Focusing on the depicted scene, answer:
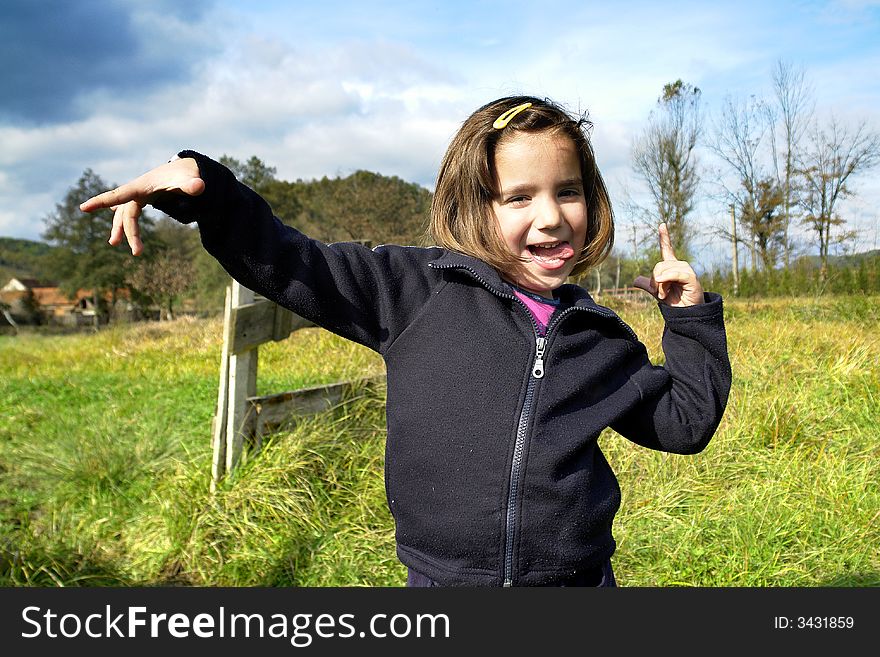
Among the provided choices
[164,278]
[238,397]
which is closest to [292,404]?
[238,397]

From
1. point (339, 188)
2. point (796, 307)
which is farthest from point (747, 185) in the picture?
point (339, 188)

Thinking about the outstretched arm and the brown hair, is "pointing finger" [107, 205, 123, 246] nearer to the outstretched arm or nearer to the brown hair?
the brown hair

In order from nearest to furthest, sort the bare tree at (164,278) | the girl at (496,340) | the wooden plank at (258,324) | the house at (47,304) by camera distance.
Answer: the girl at (496,340) → the wooden plank at (258,324) → the bare tree at (164,278) → the house at (47,304)

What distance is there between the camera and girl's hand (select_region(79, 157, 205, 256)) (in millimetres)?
1245

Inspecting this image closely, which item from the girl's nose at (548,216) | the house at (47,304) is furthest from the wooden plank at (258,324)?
the house at (47,304)

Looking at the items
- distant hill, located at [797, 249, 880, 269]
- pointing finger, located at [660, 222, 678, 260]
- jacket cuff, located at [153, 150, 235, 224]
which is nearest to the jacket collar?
pointing finger, located at [660, 222, 678, 260]

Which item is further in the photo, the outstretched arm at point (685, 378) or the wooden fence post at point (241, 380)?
the wooden fence post at point (241, 380)

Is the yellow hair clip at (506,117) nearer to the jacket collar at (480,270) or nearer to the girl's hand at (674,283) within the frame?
the jacket collar at (480,270)

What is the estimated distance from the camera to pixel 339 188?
20.1 metres

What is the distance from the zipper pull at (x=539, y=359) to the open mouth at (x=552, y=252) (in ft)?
0.57

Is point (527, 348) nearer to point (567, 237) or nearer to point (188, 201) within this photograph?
point (567, 237)

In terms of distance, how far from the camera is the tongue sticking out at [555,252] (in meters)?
1.51

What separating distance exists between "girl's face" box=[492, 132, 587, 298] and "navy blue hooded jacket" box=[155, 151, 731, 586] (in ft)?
0.29

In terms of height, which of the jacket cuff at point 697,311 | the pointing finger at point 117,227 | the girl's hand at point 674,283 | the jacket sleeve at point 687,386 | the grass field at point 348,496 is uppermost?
the pointing finger at point 117,227
